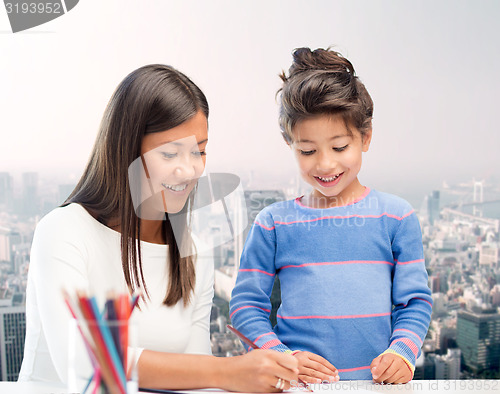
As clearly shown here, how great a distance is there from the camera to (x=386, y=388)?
100 cm

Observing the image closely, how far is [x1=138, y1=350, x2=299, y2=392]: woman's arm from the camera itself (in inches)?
34.6

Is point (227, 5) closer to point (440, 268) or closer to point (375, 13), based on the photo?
point (375, 13)

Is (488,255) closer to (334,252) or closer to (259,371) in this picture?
(334,252)

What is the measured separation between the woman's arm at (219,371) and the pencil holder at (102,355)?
0.25 metres

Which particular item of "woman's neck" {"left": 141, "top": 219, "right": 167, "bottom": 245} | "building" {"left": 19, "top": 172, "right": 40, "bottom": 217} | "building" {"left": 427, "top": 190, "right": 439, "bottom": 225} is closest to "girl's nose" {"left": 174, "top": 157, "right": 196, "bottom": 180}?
"woman's neck" {"left": 141, "top": 219, "right": 167, "bottom": 245}

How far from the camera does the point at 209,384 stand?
906 millimetres

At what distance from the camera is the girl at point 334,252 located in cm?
119

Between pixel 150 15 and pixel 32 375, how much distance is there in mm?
1317

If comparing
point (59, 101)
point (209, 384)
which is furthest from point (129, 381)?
point (59, 101)

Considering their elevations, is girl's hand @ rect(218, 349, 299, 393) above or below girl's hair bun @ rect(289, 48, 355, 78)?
below

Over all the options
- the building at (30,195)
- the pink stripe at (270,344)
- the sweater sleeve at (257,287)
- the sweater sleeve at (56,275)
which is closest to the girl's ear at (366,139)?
the sweater sleeve at (257,287)

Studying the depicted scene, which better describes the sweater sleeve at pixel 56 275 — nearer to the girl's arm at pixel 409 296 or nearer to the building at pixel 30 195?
the girl's arm at pixel 409 296

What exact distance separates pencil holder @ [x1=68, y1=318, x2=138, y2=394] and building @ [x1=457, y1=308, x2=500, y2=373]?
70.5 inches

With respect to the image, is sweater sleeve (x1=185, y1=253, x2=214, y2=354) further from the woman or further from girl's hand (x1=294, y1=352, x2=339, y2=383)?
girl's hand (x1=294, y1=352, x2=339, y2=383)
